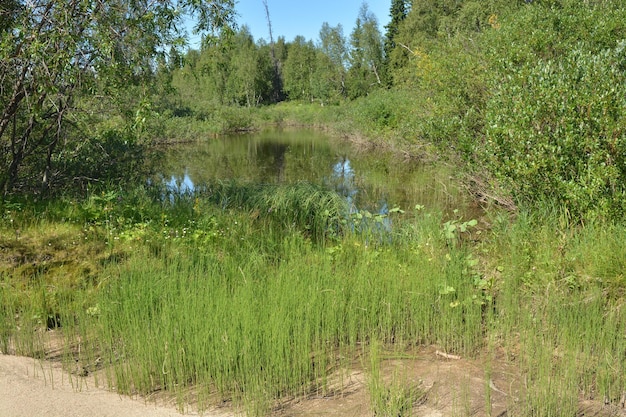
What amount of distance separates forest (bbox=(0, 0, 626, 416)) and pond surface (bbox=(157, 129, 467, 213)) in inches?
83.9

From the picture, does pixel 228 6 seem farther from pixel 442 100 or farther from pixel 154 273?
pixel 442 100

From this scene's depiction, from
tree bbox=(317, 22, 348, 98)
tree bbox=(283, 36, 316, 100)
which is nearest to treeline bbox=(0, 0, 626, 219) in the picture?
tree bbox=(317, 22, 348, 98)

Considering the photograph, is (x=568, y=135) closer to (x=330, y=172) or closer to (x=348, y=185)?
(x=348, y=185)

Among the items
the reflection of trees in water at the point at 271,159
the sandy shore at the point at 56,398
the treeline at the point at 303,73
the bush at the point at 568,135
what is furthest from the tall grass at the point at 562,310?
the treeline at the point at 303,73

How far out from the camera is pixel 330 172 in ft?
69.8

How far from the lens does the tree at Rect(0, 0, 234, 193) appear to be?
279 inches

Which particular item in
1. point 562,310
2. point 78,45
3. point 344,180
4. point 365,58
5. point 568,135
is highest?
point 365,58

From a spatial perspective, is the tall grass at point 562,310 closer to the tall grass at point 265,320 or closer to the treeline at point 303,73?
the tall grass at point 265,320

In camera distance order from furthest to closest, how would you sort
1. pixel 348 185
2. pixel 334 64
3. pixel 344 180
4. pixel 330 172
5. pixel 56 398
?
pixel 334 64 → pixel 330 172 → pixel 344 180 → pixel 348 185 → pixel 56 398

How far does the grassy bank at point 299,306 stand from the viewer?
420 cm

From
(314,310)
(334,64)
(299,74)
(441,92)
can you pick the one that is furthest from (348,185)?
(299,74)

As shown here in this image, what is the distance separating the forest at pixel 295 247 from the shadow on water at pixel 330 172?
1.78 meters

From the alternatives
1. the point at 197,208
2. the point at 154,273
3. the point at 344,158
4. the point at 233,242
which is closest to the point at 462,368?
the point at 154,273

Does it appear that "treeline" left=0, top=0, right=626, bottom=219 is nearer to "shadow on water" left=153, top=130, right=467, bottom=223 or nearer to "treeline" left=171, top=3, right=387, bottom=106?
"shadow on water" left=153, top=130, right=467, bottom=223
